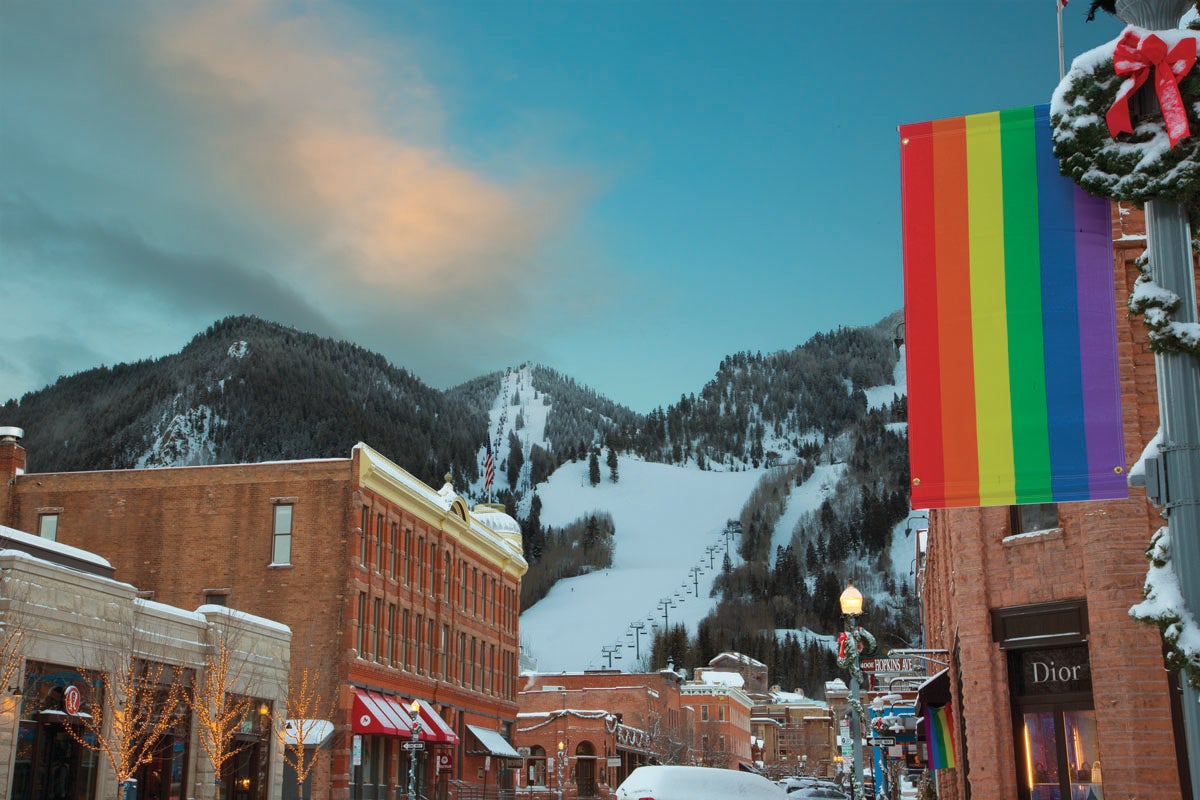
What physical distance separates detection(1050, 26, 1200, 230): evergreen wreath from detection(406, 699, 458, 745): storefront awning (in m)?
46.1

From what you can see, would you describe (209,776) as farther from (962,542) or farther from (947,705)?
(962,542)

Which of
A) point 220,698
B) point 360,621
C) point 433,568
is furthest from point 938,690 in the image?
point 433,568

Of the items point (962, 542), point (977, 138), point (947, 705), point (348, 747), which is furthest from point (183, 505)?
point (977, 138)

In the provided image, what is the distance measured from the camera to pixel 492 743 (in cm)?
6222

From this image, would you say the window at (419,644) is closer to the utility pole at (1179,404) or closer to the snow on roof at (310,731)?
the snow on roof at (310,731)

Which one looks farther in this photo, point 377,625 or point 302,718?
point 377,625

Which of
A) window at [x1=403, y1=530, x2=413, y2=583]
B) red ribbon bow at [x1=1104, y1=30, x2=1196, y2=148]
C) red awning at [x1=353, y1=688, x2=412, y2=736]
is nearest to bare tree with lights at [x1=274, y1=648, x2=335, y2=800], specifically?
red awning at [x1=353, y1=688, x2=412, y2=736]

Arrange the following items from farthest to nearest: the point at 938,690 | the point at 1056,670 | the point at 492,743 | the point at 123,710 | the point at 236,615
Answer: the point at 492,743
the point at 236,615
the point at 123,710
the point at 938,690
the point at 1056,670

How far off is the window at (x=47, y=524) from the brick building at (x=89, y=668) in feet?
45.6

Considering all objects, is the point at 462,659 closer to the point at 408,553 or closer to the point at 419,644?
the point at 419,644

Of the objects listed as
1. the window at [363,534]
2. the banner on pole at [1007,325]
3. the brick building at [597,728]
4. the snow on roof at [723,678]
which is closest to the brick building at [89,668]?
the window at [363,534]

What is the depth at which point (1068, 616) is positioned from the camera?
16.7 meters

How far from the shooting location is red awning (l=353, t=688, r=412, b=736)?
4584 centimetres

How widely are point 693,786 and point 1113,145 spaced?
13503 millimetres
